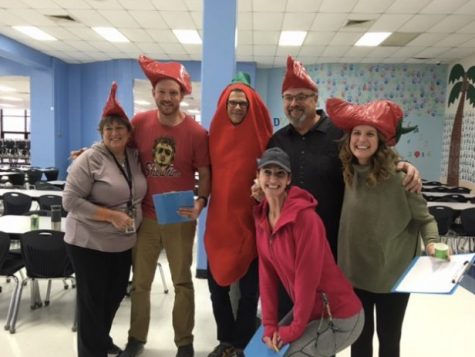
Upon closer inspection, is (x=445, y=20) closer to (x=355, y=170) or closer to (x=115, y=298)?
(x=355, y=170)

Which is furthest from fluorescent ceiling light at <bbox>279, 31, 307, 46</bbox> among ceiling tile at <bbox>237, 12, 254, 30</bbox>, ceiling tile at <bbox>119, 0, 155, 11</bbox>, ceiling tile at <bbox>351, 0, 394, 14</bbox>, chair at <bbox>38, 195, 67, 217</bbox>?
chair at <bbox>38, 195, 67, 217</bbox>

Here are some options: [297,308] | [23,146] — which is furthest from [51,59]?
[297,308]

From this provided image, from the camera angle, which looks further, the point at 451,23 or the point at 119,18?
the point at 119,18

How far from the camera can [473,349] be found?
3059 mm

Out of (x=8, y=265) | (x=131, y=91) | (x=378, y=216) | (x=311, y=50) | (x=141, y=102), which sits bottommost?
(x=8, y=265)

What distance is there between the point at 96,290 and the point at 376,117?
173 centimetres

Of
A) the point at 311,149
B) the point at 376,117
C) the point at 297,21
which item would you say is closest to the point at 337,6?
the point at 297,21

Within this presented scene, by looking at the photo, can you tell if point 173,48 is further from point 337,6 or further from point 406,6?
point 406,6

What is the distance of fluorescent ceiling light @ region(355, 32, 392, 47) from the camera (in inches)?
274

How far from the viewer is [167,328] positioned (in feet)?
A: 10.4

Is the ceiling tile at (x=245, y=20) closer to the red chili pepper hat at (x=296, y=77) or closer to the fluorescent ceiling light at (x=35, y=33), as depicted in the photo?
the fluorescent ceiling light at (x=35, y=33)

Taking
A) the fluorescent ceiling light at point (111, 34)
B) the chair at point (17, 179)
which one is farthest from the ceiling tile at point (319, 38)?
the chair at point (17, 179)

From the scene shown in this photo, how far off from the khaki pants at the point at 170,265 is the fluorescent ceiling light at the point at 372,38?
5873 mm

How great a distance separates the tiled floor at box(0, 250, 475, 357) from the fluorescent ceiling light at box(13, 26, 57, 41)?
5216mm
